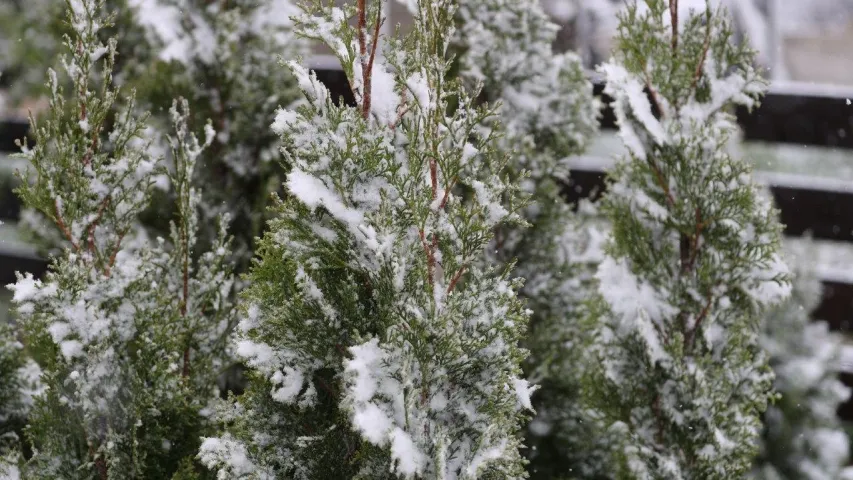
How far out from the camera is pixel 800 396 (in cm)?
553

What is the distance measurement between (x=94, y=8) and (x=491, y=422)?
5.95ft

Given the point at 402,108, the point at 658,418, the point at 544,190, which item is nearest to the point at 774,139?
the point at 544,190

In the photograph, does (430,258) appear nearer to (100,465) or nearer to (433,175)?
(433,175)

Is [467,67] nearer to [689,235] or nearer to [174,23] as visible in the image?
[689,235]

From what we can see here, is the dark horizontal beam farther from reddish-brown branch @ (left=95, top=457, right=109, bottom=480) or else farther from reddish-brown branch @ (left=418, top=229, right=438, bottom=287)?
reddish-brown branch @ (left=95, top=457, right=109, bottom=480)

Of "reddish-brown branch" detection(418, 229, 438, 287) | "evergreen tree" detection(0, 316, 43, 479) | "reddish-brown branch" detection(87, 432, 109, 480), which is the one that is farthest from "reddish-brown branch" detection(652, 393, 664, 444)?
"evergreen tree" detection(0, 316, 43, 479)

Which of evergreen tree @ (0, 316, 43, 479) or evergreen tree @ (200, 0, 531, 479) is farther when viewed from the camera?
evergreen tree @ (0, 316, 43, 479)

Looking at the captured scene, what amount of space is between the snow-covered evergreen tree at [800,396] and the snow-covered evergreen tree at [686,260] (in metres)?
2.79

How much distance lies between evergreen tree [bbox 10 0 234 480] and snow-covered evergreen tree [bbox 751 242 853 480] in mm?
4419

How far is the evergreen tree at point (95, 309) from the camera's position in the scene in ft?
8.01

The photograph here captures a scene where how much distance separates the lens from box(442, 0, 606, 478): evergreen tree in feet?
12.3

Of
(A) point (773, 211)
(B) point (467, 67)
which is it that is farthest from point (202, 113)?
(A) point (773, 211)

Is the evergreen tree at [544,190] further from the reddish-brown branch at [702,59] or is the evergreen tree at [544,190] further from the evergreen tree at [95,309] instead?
the evergreen tree at [95,309]

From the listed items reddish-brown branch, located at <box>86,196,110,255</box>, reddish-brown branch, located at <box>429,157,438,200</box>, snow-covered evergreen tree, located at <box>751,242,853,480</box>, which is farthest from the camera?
snow-covered evergreen tree, located at <box>751,242,853,480</box>
